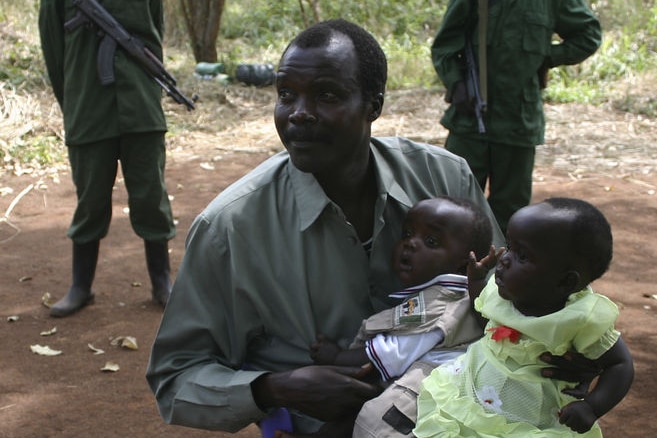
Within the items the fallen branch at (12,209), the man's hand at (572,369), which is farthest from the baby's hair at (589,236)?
the fallen branch at (12,209)

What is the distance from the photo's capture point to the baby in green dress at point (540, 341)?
6.33 ft

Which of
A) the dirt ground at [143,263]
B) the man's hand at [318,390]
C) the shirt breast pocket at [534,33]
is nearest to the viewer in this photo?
the man's hand at [318,390]

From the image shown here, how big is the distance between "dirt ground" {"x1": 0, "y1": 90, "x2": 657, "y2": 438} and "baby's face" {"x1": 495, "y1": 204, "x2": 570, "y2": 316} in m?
1.76

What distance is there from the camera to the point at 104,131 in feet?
15.2

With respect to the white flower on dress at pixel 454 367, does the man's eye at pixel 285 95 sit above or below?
above

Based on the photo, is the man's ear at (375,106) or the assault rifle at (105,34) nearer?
the man's ear at (375,106)

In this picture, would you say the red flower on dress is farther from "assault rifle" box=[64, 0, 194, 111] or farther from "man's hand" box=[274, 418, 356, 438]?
"assault rifle" box=[64, 0, 194, 111]

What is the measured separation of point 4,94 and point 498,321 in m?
8.14

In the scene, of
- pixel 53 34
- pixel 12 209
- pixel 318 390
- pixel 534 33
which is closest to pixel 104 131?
pixel 53 34

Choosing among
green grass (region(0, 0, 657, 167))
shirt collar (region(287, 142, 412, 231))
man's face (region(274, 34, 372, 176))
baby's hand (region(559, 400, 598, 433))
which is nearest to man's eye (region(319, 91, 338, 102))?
man's face (region(274, 34, 372, 176))

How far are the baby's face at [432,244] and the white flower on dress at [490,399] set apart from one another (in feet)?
1.26

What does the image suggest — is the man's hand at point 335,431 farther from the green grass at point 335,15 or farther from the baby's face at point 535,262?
the green grass at point 335,15

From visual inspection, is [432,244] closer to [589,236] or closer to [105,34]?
[589,236]

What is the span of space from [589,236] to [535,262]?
129 millimetres
